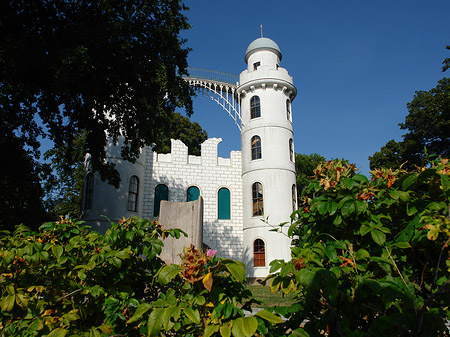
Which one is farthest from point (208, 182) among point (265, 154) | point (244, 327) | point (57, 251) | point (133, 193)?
point (244, 327)

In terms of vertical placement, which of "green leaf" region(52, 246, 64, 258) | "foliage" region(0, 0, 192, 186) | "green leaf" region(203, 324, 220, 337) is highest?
"foliage" region(0, 0, 192, 186)

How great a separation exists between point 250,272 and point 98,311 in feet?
61.3

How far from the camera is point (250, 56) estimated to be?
2597cm

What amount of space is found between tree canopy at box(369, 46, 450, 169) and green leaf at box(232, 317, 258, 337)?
27420 millimetres

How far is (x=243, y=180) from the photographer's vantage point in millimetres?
23344

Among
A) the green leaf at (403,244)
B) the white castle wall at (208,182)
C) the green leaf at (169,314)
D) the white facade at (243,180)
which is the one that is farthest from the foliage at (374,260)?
the white castle wall at (208,182)

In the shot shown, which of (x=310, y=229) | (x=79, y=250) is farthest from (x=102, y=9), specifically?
(x=310, y=229)

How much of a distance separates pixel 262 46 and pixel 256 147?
27.1 ft

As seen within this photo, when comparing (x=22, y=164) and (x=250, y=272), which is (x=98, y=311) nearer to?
(x=22, y=164)

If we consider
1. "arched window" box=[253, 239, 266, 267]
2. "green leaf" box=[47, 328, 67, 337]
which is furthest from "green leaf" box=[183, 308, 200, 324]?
"arched window" box=[253, 239, 266, 267]

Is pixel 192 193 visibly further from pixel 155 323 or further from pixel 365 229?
pixel 155 323

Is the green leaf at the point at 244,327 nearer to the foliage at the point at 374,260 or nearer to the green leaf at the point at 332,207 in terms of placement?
the foliage at the point at 374,260

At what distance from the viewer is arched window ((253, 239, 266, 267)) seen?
21.0 meters

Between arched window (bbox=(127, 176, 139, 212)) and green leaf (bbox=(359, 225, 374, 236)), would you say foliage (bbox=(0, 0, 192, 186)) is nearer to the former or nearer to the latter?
arched window (bbox=(127, 176, 139, 212))
